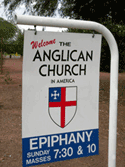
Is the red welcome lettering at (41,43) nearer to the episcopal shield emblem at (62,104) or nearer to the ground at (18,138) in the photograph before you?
the episcopal shield emblem at (62,104)

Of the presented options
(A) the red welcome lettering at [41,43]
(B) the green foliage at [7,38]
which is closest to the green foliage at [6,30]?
(B) the green foliage at [7,38]

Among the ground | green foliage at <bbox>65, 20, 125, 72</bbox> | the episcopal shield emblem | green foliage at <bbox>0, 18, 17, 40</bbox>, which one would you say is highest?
green foliage at <bbox>0, 18, 17, 40</bbox>

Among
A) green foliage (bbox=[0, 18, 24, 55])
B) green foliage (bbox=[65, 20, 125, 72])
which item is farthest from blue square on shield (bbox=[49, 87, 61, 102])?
green foliage (bbox=[0, 18, 24, 55])

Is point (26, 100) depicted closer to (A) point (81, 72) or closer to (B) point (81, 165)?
(A) point (81, 72)

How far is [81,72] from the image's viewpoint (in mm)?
1492

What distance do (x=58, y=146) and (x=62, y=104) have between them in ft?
1.04

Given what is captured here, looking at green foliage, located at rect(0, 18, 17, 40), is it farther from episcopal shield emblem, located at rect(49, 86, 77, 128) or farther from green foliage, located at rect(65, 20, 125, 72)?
episcopal shield emblem, located at rect(49, 86, 77, 128)

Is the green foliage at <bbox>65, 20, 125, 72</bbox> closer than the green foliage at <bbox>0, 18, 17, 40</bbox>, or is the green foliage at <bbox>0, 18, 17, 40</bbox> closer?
the green foliage at <bbox>65, 20, 125, 72</bbox>

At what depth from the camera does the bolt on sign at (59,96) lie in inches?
54.4

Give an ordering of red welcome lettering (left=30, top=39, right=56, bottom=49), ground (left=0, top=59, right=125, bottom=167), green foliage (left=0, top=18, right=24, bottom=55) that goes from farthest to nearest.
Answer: green foliage (left=0, top=18, right=24, bottom=55)
ground (left=0, top=59, right=125, bottom=167)
red welcome lettering (left=30, top=39, right=56, bottom=49)

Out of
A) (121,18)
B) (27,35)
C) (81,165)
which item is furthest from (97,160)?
(121,18)

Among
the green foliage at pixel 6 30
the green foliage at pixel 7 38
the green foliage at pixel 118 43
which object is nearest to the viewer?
the green foliage at pixel 118 43

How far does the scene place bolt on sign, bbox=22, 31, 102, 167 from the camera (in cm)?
138

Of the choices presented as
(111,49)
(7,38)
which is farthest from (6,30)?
(111,49)
